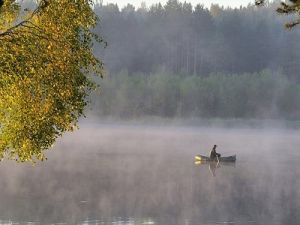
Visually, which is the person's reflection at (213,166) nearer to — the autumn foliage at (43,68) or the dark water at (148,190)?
the dark water at (148,190)

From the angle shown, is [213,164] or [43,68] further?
[213,164]

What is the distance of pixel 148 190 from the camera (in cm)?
6228

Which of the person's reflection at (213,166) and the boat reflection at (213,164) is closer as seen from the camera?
the person's reflection at (213,166)

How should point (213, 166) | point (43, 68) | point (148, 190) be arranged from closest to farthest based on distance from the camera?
point (43, 68)
point (148, 190)
point (213, 166)

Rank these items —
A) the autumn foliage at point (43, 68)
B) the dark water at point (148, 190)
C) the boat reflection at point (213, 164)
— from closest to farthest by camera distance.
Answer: the autumn foliage at point (43, 68), the dark water at point (148, 190), the boat reflection at point (213, 164)

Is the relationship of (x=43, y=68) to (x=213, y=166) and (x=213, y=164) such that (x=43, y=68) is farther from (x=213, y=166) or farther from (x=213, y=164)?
(x=213, y=164)

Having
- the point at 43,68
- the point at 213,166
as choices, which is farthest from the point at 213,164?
the point at 43,68

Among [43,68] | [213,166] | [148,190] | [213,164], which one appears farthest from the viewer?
[213,164]

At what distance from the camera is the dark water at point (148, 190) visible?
47531 millimetres

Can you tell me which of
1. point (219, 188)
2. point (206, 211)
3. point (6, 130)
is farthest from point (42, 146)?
point (219, 188)

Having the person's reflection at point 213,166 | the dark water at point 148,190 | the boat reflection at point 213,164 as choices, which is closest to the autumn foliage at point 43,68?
the dark water at point 148,190

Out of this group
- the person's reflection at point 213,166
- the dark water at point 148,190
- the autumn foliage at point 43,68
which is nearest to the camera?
the autumn foliage at point 43,68

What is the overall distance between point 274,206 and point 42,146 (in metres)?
33.8

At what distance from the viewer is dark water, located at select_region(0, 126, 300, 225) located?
47.5 meters
